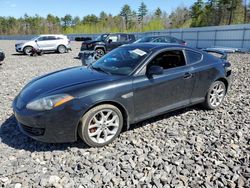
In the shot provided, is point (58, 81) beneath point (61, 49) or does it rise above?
above

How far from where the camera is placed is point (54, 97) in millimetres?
3223

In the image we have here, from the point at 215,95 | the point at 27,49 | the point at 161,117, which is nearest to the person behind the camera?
the point at 161,117

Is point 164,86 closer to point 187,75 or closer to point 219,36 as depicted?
point 187,75

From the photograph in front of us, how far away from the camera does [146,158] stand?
127 inches

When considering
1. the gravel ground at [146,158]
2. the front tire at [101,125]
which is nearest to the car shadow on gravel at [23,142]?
the gravel ground at [146,158]

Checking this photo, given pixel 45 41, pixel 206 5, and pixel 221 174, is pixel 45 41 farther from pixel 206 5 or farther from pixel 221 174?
pixel 206 5

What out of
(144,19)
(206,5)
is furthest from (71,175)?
(144,19)

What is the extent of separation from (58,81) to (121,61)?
1.15 metres

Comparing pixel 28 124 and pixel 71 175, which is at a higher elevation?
pixel 28 124

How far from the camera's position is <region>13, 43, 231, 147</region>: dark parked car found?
3.20 meters

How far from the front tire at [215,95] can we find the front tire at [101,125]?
85.3 inches

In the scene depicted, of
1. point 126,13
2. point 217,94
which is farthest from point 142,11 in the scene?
point 217,94

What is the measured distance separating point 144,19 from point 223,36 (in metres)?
65.8

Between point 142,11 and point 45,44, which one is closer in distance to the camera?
point 45,44
